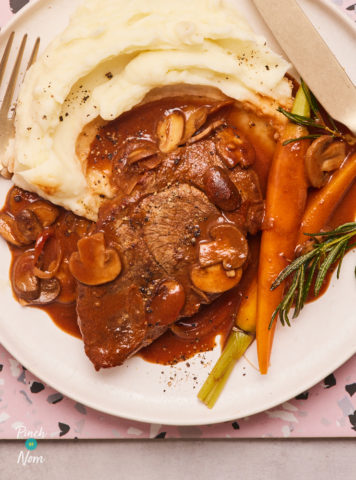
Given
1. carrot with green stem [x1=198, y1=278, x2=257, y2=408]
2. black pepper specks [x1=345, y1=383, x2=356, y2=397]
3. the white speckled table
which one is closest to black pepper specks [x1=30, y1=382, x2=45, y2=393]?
the white speckled table

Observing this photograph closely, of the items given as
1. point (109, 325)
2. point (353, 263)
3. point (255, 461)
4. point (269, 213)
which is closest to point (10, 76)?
point (109, 325)

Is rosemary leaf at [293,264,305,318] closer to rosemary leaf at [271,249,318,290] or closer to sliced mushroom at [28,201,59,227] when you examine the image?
rosemary leaf at [271,249,318,290]

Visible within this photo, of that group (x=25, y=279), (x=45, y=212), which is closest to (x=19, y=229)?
(x=45, y=212)

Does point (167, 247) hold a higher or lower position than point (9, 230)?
lower

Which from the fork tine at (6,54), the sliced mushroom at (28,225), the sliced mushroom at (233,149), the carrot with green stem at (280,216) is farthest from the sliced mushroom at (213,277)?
the fork tine at (6,54)

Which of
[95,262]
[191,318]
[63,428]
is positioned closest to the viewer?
[95,262]

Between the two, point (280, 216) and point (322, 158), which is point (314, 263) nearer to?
point (280, 216)
